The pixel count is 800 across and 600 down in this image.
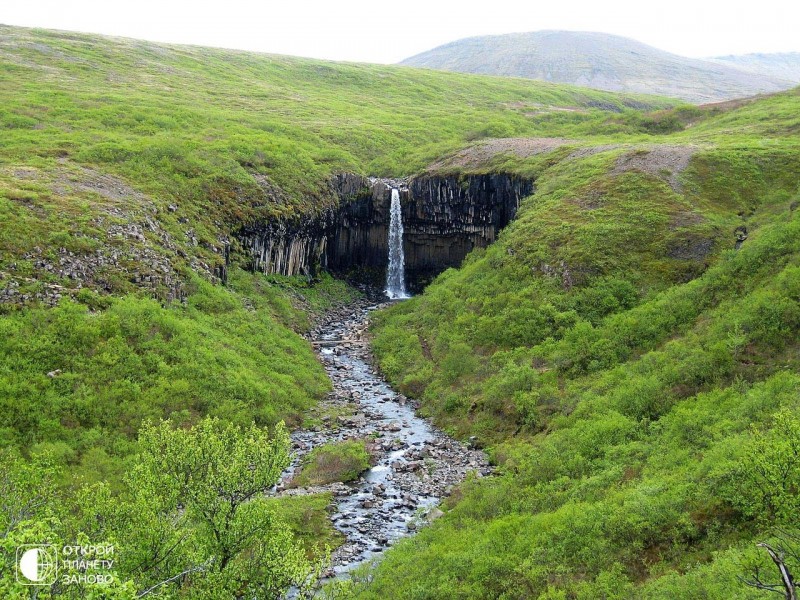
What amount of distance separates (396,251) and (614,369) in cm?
3718

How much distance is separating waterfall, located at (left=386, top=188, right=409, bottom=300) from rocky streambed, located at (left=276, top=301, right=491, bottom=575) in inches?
814

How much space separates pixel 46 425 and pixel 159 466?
43.1 feet

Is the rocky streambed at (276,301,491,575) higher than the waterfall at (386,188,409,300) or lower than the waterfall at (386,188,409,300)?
lower

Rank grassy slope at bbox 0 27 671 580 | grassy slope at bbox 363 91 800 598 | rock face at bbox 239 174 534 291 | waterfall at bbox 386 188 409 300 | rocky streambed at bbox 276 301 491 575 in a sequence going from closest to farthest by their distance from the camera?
grassy slope at bbox 363 91 800 598 → rocky streambed at bbox 276 301 491 575 → grassy slope at bbox 0 27 671 580 → rock face at bbox 239 174 534 291 → waterfall at bbox 386 188 409 300

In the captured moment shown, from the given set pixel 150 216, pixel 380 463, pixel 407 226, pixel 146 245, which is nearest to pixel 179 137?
pixel 150 216

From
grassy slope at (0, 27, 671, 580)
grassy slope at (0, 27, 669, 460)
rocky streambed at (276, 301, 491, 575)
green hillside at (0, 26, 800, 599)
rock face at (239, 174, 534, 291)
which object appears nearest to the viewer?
green hillside at (0, 26, 800, 599)

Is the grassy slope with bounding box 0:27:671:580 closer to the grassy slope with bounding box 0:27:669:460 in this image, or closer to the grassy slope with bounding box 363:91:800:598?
the grassy slope with bounding box 0:27:669:460

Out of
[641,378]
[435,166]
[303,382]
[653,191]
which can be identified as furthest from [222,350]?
[435,166]

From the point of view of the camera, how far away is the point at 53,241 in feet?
119

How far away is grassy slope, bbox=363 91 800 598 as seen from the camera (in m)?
19.1

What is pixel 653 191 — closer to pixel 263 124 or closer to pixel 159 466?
pixel 159 466

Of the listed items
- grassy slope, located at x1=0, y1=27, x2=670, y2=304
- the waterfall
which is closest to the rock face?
the waterfall

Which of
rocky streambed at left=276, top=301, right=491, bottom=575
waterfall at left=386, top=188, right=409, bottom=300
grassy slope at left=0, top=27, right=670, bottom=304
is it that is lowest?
rocky streambed at left=276, top=301, right=491, bottom=575

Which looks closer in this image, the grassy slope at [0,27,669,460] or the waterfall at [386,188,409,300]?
the grassy slope at [0,27,669,460]
